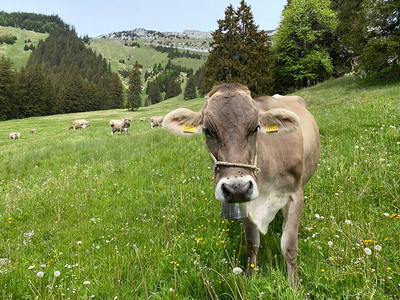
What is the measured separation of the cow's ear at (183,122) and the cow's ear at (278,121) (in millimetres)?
787

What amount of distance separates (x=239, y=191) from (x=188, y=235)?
2.22 m

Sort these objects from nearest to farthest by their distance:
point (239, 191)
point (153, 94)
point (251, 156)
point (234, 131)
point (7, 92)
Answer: point (239, 191), point (234, 131), point (251, 156), point (7, 92), point (153, 94)

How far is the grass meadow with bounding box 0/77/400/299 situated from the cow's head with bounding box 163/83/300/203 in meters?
0.82

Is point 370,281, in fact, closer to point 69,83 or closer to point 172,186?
point 172,186

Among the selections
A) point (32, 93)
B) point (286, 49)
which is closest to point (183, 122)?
point (286, 49)

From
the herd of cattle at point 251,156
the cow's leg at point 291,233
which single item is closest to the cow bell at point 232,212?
the herd of cattle at point 251,156

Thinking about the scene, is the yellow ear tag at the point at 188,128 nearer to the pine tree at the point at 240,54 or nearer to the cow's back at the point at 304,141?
the cow's back at the point at 304,141

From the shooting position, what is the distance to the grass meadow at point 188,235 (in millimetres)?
2729

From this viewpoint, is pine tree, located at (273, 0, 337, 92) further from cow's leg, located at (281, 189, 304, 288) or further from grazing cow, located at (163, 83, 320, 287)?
cow's leg, located at (281, 189, 304, 288)

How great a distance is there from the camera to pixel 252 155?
2812 mm

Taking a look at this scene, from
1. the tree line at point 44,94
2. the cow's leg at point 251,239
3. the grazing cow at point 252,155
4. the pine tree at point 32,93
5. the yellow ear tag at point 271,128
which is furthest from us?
the pine tree at point 32,93

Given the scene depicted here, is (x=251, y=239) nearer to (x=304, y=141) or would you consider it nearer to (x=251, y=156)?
(x=251, y=156)

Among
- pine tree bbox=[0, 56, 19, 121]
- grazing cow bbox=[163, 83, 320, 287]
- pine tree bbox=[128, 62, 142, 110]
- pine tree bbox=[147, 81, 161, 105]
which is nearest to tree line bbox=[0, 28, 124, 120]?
pine tree bbox=[0, 56, 19, 121]

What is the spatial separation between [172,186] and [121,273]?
9.89 feet
